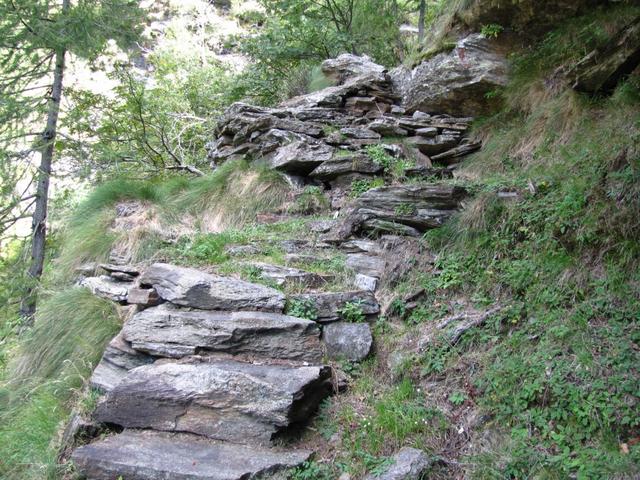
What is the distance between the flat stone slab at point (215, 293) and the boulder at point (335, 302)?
9.7 inches

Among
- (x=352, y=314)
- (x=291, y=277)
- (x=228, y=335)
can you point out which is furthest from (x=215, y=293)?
(x=352, y=314)

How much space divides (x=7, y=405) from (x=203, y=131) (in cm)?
745

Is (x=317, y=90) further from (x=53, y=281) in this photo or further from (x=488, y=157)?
(x=53, y=281)

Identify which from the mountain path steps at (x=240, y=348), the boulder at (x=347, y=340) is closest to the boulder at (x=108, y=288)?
the mountain path steps at (x=240, y=348)

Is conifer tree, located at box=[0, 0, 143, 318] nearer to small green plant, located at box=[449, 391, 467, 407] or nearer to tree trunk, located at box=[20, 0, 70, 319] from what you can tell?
tree trunk, located at box=[20, 0, 70, 319]

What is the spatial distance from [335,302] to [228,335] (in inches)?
40.0

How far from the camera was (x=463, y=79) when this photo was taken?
6.71 meters

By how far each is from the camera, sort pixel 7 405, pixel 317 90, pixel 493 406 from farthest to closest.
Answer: pixel 317 90 → pixel 7 405 → pixel 493 406

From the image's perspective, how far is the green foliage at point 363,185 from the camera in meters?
6.12

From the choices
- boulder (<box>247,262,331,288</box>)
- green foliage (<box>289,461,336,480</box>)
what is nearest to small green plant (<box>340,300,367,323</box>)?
boulder (<box>247,262,331,288</box>)

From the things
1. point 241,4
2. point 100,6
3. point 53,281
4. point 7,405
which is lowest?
point 7,405

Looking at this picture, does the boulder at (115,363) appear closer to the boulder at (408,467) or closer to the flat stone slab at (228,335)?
the flat stone slab at (228,335)

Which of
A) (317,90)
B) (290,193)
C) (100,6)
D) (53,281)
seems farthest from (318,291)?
(100,6)

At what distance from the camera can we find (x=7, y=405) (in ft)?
13.9
